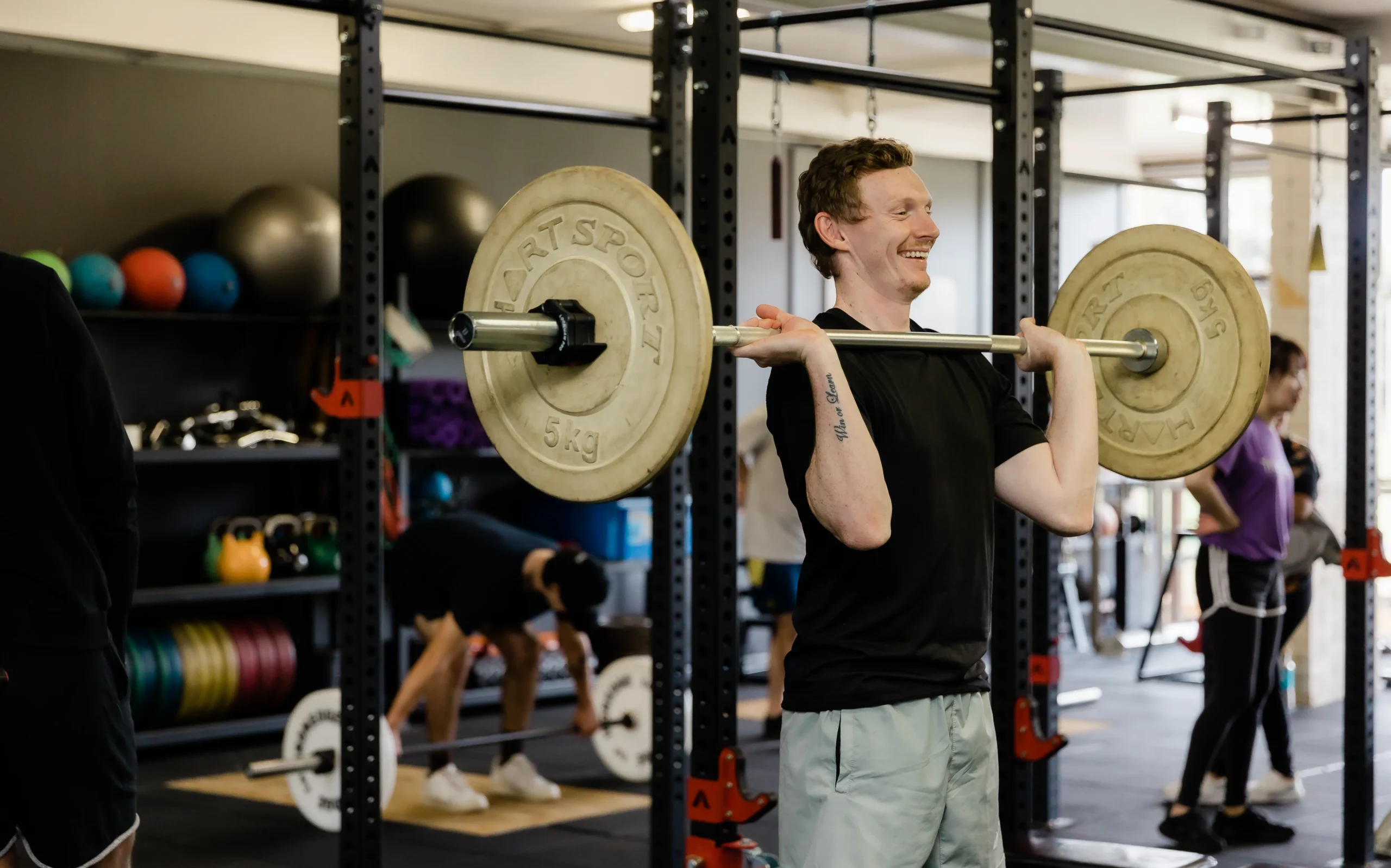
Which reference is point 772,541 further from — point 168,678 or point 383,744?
point 383,744

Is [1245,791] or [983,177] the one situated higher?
[983,177]

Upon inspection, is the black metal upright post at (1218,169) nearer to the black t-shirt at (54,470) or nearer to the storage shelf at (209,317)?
the storage shelf at (209,317)

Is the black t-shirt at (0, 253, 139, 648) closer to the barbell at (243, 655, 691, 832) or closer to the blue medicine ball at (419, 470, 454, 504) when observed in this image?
the barbell at (243, 655, 691, 832)

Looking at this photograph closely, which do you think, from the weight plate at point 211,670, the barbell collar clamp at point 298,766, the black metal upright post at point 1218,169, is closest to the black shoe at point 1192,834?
the black metal upright post at point 1218,169

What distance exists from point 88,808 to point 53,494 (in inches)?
16.7

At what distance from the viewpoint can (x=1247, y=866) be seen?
4137 millimetres

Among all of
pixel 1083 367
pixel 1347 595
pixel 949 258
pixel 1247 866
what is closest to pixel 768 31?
pixel 949 258

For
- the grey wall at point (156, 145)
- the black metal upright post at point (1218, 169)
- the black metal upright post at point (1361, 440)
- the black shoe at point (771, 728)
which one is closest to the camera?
the black metal upright post at point (1361, 440)

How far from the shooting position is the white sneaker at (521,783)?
549cm

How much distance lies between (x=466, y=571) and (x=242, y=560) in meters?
1.61

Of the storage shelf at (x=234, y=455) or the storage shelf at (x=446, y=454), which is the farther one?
the storage shelf at (x=446, y=454)

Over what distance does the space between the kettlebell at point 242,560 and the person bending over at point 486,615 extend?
3.54ft

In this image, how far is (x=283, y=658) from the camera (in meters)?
6.49

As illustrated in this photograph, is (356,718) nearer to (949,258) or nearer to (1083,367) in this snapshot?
(1083,367)
